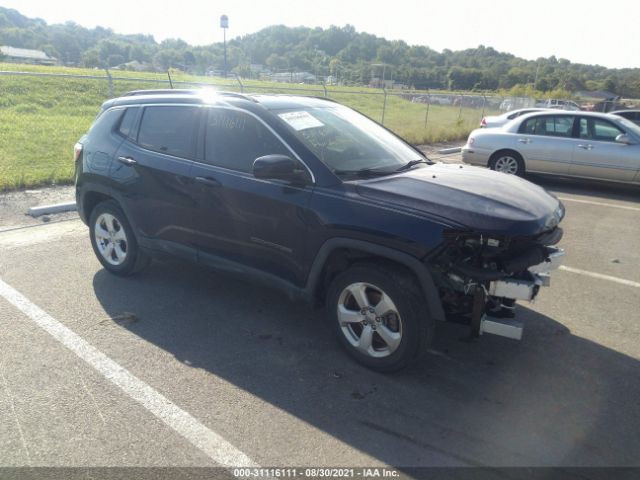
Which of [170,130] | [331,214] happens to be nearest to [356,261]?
[331,214]

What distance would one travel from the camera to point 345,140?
412 centimetres

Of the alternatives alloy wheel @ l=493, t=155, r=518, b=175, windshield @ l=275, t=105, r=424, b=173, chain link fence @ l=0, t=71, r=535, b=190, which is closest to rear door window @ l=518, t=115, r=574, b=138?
alloy wheel @ l=493, t=155, r=518, b=175

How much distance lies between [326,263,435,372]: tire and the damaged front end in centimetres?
22

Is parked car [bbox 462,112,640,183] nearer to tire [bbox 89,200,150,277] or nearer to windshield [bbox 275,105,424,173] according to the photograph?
windshield [bbox 275,105,424,173]

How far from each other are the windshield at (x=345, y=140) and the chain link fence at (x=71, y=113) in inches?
246

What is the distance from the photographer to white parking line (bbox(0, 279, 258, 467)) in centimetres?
268

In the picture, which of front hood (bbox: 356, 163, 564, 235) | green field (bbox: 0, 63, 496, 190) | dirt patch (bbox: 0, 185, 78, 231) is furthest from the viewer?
green field (bbox: 0, 63, 496, 190)

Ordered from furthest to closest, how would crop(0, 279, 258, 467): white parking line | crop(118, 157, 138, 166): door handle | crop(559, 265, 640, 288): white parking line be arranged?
crop(559, 265, 640, 288): white parking line
crop(118, 157, 138, 166): door handle
crop(0, 279, 258, 467): white parking line

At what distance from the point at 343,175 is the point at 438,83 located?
2666 inches

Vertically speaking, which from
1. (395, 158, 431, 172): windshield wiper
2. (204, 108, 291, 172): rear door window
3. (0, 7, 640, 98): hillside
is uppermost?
(0, 7, 640, 98): hillside

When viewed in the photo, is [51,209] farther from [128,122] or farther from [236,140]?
[236,140]

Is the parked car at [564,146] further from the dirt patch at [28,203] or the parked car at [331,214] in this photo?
the dirt patch at [28,203]

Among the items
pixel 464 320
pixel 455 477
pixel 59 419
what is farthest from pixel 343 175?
pixel 59 419

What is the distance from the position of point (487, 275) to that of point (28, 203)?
6.99 m
